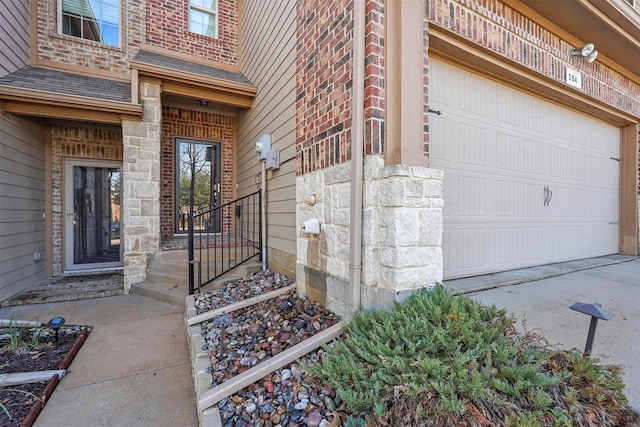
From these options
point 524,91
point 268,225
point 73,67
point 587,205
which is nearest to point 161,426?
point 268,225

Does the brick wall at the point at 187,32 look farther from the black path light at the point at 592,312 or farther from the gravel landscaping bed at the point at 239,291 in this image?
the black path light at the point at 592,312

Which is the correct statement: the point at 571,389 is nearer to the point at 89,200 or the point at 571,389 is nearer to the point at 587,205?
the point at 587,205

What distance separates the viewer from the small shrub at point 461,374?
1.24m

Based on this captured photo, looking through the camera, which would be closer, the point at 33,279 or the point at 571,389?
the point at 571,389

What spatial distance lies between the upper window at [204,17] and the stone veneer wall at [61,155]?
2.45 m

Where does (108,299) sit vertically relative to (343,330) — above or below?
below

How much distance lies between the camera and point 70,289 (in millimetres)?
4340

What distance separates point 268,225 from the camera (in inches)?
161

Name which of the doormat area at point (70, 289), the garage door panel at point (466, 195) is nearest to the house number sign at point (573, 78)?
the garage door panel at point (466, 195)

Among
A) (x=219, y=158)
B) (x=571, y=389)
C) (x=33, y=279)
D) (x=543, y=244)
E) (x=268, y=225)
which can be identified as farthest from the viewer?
(x=219, y=158)

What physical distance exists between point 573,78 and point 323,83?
3011mm

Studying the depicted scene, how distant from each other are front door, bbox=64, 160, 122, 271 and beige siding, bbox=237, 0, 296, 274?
2601mm

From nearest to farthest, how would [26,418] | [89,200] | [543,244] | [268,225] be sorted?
1. [26,418]
2. [543,244]
3. [268,225]
4. [89,200]

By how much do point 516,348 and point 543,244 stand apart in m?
2.78
